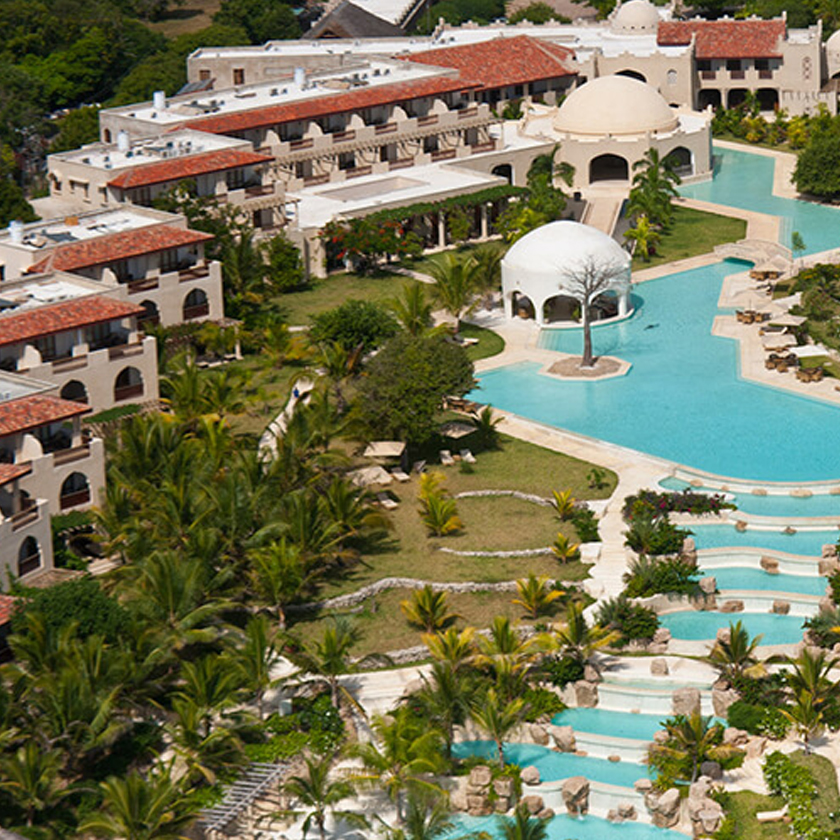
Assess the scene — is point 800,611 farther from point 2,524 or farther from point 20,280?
point 20,280

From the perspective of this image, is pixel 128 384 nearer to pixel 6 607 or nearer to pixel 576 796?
pixel 6 607

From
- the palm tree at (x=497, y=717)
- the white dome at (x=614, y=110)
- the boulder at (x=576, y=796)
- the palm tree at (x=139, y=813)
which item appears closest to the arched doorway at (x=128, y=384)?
the palm tree at (x=497, y=717)

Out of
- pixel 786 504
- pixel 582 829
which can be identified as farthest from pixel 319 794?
pixel 786 504

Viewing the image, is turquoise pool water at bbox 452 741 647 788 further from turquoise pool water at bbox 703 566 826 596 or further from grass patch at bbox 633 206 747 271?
grass patch at bbox 633 206 747 271

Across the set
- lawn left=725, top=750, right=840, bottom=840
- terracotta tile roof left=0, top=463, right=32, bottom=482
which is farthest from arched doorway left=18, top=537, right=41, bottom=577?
lawn left=725, top=750, right=840, bottom=840

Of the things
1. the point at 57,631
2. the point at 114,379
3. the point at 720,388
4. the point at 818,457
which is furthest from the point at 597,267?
the point at 57,631

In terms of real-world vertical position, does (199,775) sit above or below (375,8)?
below
